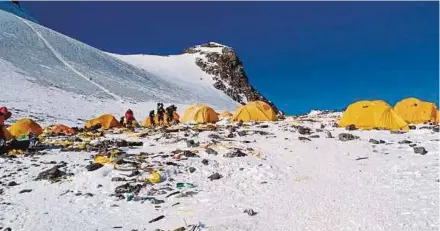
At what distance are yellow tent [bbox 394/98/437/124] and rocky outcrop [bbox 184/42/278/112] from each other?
266 ft

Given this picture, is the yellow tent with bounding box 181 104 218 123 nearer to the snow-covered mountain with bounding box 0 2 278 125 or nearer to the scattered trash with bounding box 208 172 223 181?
the snow-covered mountain with bounding box 0 2 278 125

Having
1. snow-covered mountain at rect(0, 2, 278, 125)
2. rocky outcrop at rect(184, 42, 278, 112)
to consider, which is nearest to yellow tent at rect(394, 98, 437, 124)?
snow-covered mountain at rect(0, 2, 278, 125)

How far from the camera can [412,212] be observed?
1005 centimetres

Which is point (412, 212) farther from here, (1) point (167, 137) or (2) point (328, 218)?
(1) point (167, 137)

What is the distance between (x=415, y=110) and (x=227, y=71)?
94.9 m

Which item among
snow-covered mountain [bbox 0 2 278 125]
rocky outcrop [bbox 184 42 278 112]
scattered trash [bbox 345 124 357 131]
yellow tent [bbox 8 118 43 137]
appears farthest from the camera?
rocky outcrop [bbox 184 42 278 112]

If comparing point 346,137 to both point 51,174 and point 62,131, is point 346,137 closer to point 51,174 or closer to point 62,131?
point 51,174

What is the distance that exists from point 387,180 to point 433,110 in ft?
67.0

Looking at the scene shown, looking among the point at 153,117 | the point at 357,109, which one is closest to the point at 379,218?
the point at 357,109

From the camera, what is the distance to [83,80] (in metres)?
73.8

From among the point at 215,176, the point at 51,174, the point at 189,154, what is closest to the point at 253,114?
the point at 189,154

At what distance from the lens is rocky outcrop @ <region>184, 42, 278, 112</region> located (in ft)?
383

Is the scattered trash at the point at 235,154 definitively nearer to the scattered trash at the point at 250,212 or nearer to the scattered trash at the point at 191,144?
the scattered trash at the point at 191,144

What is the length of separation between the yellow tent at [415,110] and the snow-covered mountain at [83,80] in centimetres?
2816
